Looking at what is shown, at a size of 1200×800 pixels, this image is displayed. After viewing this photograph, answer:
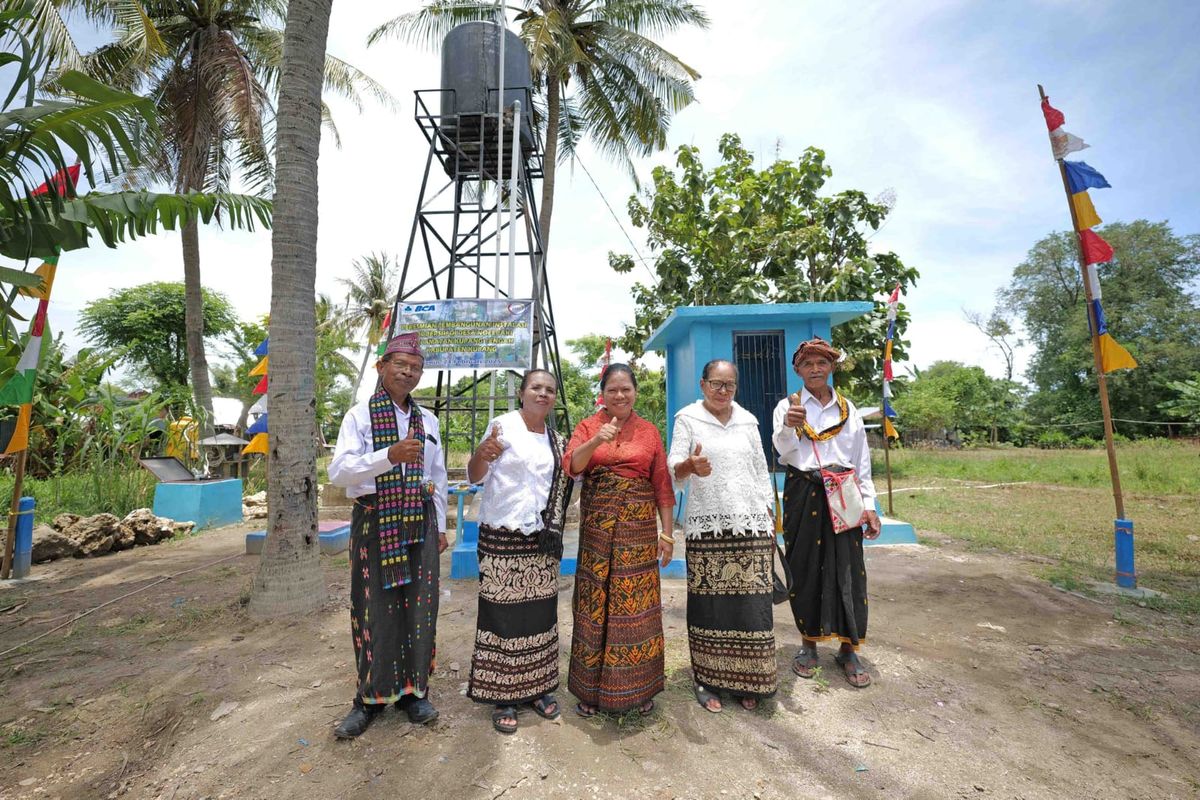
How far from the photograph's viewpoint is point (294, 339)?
4355mm

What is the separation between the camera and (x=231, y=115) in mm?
11195

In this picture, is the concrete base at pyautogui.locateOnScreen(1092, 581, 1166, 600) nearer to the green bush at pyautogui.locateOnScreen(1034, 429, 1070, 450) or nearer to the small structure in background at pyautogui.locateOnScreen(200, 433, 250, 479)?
the small structure in background at pyautogui.locateOnScreen(200, 433, 250, 479)

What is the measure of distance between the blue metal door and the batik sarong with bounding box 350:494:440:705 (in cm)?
474

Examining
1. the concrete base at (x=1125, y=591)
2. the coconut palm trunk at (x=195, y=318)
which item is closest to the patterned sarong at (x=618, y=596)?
the concrete base at (x=1125, y=591)

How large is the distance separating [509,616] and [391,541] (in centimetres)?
66

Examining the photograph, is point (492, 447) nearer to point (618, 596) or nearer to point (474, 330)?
point (618, 596)

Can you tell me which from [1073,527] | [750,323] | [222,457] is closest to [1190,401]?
[1073,527]

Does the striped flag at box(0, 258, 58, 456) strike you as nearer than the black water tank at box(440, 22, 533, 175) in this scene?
Yes

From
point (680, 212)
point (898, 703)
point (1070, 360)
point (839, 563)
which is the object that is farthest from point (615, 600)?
point (1070, 360)

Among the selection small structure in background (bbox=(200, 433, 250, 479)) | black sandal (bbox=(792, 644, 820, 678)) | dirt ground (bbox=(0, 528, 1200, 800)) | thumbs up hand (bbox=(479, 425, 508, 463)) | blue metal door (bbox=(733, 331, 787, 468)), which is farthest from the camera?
small structure in background (bbox=(200, 433, 250, 479))

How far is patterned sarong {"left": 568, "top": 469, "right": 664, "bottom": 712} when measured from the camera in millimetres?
2766

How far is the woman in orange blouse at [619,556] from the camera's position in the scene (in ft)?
9.08

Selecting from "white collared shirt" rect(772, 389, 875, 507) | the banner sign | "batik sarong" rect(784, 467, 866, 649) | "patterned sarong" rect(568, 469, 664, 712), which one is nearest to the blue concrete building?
the banner sign

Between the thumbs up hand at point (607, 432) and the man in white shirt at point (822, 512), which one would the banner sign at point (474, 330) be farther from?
the thumbs up hand at point (607, 432)
